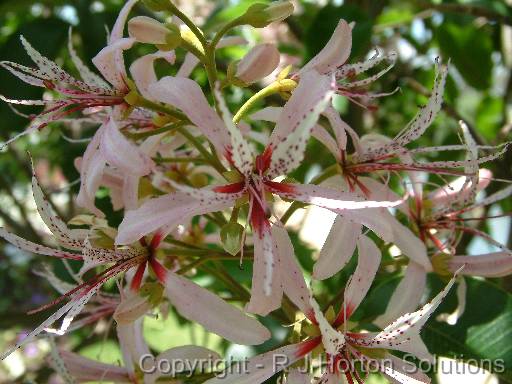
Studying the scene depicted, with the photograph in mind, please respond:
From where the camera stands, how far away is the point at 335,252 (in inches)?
33.8

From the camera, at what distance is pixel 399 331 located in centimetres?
83

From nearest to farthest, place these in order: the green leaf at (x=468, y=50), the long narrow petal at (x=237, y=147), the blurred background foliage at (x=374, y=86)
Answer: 1. the long narrow petal at (x=237, y=147)
2. the blurred background foliage at (x=374, y=86)
3. the green leaf at (x=468, y=50)

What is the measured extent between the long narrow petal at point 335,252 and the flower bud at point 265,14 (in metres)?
0.29

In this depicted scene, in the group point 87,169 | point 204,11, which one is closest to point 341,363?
point 87,169

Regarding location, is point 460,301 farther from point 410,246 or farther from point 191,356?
point 191,356

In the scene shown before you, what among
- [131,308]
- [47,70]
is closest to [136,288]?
[131,308]

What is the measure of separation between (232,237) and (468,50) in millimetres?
1460

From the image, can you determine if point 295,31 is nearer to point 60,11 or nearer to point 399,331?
point 60,11

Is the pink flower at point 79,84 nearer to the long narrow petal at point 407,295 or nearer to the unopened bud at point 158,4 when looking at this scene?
the unopened bud at point 158,4

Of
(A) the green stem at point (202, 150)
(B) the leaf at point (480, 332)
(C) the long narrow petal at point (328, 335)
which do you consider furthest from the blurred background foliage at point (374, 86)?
(C) the long narrow petal at point (328, 335)

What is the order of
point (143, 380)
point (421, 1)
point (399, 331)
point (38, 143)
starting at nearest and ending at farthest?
point (399, 331), point (143, 380), point (421, 1), point (38, 143)

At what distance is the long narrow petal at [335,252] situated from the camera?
857mm

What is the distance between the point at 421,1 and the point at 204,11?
1247 millimetres

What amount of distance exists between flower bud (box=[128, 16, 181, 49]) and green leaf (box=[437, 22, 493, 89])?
1289mm
